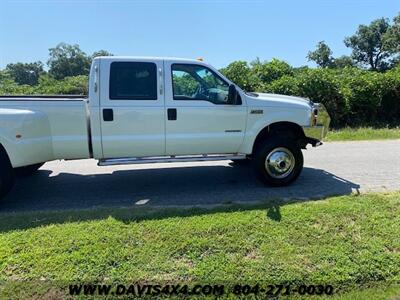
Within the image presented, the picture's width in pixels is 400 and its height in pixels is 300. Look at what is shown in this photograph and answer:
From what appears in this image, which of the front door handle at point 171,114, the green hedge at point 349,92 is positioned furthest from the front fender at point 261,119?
the green hedge at point 349,92

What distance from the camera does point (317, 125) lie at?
634 centimetres

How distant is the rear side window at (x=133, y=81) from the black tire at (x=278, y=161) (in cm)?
195

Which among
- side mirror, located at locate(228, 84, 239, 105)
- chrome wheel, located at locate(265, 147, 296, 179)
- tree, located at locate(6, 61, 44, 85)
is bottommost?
chrome wheel, located at locate(265, 147, 296, 179)

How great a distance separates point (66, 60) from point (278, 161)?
73.9 meters

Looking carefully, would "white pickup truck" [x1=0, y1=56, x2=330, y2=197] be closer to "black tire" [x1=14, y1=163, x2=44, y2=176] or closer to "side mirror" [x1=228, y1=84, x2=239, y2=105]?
"side mirror" [x1=228, y1=84, x2=239, y2=105]

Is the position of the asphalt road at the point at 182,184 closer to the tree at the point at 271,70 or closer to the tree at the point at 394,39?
the tree at the point at 271,70

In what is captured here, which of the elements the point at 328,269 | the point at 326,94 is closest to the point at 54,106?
the point at 328,269

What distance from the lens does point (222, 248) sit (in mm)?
3977

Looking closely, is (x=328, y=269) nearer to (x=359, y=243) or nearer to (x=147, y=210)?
(x=359, y=243)

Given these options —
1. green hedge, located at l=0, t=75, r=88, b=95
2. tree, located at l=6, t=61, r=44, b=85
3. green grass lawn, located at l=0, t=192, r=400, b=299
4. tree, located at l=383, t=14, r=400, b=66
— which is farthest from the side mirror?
tree, located at l=6, t=61, r=44, b=85

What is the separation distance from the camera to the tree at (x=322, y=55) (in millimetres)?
70125

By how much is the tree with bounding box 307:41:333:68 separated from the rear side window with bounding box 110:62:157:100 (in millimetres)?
69811

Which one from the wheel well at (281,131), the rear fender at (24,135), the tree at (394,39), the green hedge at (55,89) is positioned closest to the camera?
the rear fender at (24,135)

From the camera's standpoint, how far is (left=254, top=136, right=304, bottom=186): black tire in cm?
605
